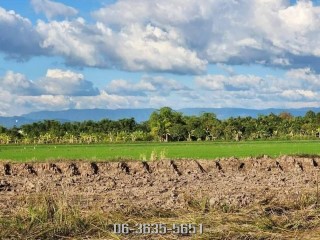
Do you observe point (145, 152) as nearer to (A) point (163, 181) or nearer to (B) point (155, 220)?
(A) point (163, 181)

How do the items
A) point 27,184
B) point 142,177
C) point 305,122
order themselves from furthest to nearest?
point 305,122 < point 142,177 < point 27,184

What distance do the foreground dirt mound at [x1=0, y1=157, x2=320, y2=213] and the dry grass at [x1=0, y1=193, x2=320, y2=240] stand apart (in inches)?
18.8

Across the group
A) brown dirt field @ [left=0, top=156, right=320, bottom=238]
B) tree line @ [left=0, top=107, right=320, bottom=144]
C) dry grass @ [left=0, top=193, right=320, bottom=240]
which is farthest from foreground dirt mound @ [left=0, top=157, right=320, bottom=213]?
tree line @ [left=0, top=107, right=320, bottom=144]

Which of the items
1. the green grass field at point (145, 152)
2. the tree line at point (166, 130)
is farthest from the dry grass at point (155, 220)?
the tree line at point (166, 130)

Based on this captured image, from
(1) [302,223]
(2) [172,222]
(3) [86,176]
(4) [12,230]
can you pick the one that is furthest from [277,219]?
(3) [86,176]

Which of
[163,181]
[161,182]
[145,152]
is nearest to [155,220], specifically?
[161,182]

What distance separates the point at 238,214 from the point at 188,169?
9297 mm

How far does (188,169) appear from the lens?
62.7 ft

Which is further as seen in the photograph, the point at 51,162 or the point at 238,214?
the point at 51,162

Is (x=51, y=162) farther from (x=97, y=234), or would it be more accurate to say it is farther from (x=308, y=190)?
(x=97, y=234)

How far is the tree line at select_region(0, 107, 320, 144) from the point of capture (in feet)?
220

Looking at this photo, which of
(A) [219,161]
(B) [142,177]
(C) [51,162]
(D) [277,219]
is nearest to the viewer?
(D) [277,219]

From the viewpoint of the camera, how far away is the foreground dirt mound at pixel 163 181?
11375 mm

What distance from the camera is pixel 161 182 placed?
15375 millimetres
